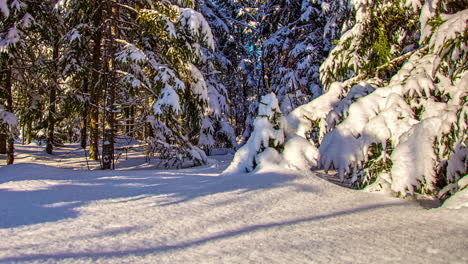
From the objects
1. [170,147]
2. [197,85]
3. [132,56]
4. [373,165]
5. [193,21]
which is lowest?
[373,165]

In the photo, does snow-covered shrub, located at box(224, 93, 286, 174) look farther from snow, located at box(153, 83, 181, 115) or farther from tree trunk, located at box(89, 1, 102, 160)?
tree trunk, located at box(89, 1, 102, 160)

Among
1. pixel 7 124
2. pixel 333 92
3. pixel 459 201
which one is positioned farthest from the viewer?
pixel 7 124

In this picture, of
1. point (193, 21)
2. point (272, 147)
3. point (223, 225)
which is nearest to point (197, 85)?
point (193, 21)

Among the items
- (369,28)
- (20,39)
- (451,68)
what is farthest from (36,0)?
(451,68)

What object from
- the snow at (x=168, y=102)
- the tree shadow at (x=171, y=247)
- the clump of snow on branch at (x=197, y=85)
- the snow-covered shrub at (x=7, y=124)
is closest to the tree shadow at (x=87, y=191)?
the tree shadow at (x=171, y=247)

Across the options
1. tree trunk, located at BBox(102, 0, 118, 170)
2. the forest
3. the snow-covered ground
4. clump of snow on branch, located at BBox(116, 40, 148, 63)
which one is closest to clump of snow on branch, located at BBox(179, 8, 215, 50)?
the forest

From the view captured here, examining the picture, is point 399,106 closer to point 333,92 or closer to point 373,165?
point 373,165

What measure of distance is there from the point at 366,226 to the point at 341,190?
1538 millimetres

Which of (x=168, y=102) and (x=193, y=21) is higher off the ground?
(x=193, y=21)

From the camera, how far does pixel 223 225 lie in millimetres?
2812

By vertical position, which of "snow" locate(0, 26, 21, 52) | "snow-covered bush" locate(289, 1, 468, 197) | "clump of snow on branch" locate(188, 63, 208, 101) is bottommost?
"snow-covered bush" locate(289, 1, 468, 197)

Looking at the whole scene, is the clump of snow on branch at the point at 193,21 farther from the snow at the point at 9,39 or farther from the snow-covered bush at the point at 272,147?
the snow at the point at 9,39

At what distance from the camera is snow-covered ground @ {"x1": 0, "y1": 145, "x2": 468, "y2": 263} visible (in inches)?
82.9

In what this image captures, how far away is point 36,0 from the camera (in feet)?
33.9
